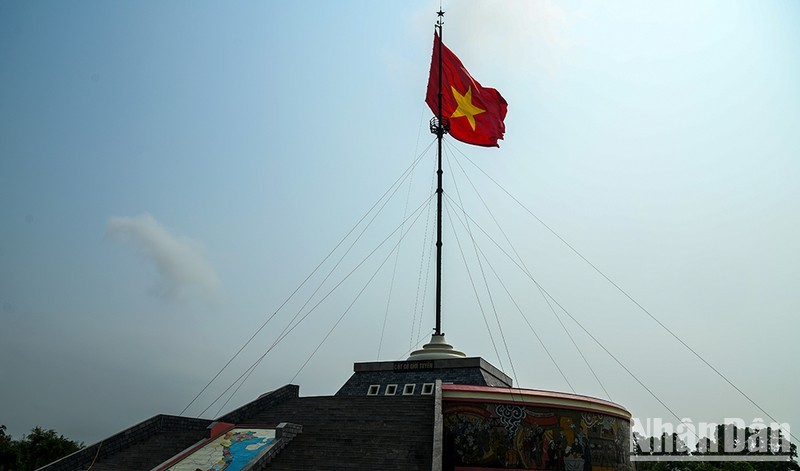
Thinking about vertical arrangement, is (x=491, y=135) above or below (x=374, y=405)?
above

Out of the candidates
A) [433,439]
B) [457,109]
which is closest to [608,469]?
[433,439]

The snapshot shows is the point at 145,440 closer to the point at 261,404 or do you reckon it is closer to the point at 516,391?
the point at 261,404

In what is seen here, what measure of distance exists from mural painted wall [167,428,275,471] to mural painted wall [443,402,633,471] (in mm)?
5139

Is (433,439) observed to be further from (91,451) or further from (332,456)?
(91,451)

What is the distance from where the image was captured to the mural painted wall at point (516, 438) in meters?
16.0

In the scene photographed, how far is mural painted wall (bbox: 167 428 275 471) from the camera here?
1438 cm

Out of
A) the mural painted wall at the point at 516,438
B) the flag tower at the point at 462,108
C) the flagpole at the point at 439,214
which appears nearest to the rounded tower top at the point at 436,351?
the flagpole at the point at 439,214

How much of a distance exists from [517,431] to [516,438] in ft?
0.64

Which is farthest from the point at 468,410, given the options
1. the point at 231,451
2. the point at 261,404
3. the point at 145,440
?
the point at 145,440

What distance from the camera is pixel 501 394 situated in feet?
54.2

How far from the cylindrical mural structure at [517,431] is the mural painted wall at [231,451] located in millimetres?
5107

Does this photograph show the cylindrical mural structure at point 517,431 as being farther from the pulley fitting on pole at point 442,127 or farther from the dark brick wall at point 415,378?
the pulley fitting on pole at point 442,127

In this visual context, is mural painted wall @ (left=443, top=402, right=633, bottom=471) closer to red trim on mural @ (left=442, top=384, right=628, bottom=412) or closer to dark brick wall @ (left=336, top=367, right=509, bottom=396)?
red trim on mural @ (left=442, top=384, right=628, bottom=412)

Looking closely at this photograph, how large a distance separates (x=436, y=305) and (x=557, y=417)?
6527 mm
